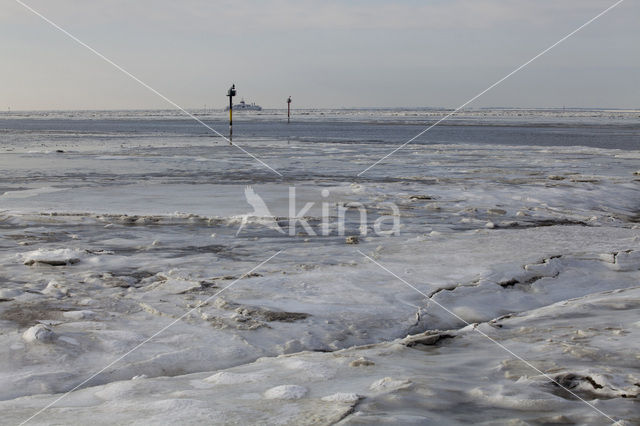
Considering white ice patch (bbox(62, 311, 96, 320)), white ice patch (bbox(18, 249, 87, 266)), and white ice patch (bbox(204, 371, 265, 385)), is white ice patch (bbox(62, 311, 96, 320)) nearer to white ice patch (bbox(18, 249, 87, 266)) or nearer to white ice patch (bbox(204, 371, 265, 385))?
white ice patch (bbox(204, 371, 265, 385))

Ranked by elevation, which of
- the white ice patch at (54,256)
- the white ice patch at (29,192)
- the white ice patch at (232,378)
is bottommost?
the white ice patch at (232,378)

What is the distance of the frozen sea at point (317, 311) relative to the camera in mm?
3625

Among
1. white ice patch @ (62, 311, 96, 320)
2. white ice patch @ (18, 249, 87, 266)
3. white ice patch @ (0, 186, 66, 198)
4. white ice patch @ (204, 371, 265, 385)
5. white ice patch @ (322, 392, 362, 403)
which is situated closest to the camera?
white ice patch @ (322, 392, 362, 403)

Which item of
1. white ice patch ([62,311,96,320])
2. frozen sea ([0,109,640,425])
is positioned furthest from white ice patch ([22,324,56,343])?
white ice patch ([62,311,96,320])

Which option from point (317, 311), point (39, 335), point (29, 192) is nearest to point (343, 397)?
point (317, 311)

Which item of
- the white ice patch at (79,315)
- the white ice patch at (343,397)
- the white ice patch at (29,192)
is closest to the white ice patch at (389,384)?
the white ice patch at (343,397)

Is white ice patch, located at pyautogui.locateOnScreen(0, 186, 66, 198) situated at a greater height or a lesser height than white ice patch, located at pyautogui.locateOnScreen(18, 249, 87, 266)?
greater

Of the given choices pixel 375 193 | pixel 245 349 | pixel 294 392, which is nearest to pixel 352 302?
pixel 245 349

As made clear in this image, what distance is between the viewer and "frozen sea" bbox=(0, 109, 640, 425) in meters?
3.62

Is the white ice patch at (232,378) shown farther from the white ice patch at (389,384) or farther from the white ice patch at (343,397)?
the white ice patch at (389,384)

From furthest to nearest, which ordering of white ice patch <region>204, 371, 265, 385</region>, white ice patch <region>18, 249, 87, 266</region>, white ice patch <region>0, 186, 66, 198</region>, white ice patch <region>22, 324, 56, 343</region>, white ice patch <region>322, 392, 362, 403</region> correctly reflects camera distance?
1. white ice patch <region>0, 186, 66, 198</region>
2. white ice patch <region>18, 249, 87, 266</region>
3. white ice patch <region>22, 324, 56, 343</region>
4. white ice patch <region>204, 371, 265, 385</region>
5. white ice patch <region>322, 392, 362, 403</region>

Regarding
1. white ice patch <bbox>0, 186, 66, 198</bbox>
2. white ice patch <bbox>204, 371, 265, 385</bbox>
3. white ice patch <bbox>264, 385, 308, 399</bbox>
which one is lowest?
white ice patch <bbox>204, 371, 265, 385</bbox>

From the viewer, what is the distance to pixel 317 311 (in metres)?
5.59

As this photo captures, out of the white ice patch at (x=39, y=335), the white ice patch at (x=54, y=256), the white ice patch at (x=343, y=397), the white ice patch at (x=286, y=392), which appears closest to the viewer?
the white ice patch at (x=343, y=397)
